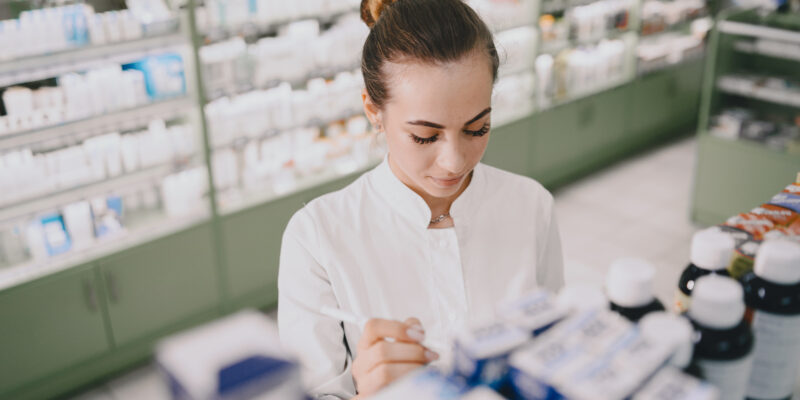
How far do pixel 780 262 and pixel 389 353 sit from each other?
0.52 metres

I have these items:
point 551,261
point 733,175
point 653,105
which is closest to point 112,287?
point 551,261

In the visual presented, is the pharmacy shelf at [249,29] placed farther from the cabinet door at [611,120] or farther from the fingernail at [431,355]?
the fingernail at [431,355]

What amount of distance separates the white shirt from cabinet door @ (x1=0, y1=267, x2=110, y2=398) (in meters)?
2.15

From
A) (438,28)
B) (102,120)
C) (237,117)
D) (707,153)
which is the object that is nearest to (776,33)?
(707,153)

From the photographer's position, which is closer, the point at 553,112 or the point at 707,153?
the point at 707,153

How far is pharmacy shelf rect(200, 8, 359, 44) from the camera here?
347 cm

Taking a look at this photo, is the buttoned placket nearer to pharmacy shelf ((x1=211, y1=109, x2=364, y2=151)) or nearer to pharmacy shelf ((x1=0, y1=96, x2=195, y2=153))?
pharmacy shelf ((x1=0, y1=96, x2=195, y2=153))

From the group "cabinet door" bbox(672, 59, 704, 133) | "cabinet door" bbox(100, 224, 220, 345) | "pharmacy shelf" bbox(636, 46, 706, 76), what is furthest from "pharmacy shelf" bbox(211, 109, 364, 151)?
"cabinet door" bbox(672, 59, 704, 133)

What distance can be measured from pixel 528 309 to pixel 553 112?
15.3ft

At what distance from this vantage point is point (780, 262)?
34.6 inches

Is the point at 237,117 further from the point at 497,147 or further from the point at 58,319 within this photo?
the point at 497,147

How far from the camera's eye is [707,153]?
4.67 metres

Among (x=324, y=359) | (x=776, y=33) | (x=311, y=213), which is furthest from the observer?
(x=776, y=33)

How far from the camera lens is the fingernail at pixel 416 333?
0.88 metres
